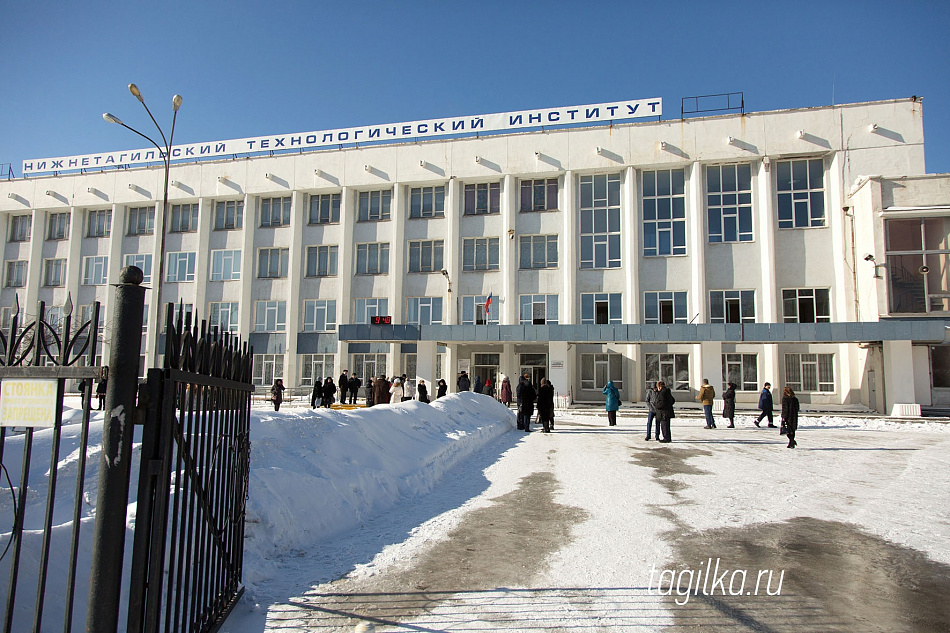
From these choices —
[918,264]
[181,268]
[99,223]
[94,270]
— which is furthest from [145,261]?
[918,264]

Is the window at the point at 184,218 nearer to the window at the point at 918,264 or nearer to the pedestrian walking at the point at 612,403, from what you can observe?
the pedestrian walking at the point at 612,403

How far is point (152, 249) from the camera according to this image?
4222 cm

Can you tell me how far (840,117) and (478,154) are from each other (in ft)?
66.0

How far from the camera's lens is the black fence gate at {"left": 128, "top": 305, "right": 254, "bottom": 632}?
9.16 ft

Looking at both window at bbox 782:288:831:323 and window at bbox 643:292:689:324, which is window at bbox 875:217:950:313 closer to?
window at bbox 782:288:831:323

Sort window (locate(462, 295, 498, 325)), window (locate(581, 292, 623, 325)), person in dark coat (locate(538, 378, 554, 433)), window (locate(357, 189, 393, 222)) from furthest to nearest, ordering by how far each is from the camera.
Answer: window (locate(357, 189, 393, 222)), window (locate(462, 295, 498, 325)), window (locate(581, 292, 623, 325)), person in dark coat (locate(538, 378, 554, 433))

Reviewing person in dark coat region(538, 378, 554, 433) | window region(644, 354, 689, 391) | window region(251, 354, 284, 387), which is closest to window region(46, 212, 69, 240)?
window region(251, 354, 284, 387)

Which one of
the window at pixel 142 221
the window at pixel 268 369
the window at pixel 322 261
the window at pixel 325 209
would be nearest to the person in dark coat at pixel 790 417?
the window at pixel 322 261

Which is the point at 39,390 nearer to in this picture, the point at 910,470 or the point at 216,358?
the point at 216,358

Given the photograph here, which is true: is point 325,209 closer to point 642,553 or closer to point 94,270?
point 94,270

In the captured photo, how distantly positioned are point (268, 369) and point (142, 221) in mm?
15121

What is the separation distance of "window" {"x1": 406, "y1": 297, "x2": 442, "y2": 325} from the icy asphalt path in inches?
1047

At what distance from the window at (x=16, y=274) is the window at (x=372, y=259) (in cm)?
2634

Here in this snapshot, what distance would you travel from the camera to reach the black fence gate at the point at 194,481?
2793 millimetres
